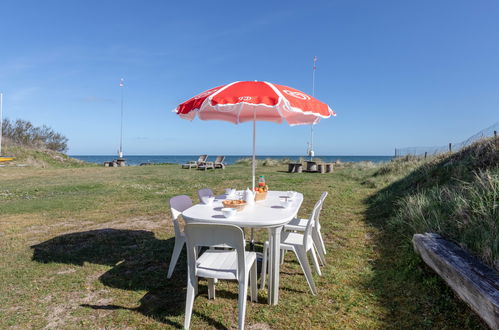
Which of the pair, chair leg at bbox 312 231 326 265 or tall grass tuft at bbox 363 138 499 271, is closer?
tall grass tuft at bbox 363 138 499 271

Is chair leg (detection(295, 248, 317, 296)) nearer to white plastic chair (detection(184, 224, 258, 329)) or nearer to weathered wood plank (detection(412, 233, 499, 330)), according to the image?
white plastic chair (detection(184, 224, 258, 329))

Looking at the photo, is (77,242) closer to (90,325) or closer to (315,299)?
(90,325)

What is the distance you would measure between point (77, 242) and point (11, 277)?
1.26 metres

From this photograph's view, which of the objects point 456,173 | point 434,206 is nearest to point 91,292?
point 434,206

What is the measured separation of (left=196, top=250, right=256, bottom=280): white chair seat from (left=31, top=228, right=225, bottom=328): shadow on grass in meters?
0.50

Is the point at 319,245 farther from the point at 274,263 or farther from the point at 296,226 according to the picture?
the point at 274,263

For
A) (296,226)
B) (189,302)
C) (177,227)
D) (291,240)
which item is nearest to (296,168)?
(296,226)

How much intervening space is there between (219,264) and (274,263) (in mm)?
532

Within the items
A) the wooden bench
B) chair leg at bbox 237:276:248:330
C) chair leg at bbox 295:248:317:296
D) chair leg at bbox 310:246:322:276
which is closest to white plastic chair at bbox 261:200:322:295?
chair leg at bbox 295:248:317:296

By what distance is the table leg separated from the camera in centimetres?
265

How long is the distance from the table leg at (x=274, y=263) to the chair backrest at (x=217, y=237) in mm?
474

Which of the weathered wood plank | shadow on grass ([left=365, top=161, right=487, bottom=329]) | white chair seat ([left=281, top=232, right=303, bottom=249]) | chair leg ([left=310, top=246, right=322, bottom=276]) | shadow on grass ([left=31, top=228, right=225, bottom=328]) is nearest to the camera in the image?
the weathered wood plank

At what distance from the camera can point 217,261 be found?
255 centimetres

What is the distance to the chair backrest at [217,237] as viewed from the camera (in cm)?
218
